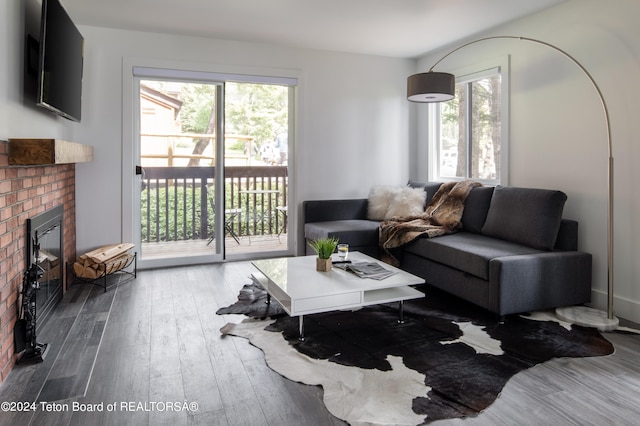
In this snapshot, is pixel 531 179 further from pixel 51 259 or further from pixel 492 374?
pixel 51 259

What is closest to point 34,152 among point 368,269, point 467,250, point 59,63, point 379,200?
point 59,63

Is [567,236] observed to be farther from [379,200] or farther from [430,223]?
[379,200]

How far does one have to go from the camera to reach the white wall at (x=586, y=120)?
10.2ft

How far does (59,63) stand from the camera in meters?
→ 2.90

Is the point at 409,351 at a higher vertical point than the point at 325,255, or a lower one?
lower

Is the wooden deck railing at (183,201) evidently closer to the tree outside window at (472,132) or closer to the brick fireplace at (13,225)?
the brick fireplace at (13,225)

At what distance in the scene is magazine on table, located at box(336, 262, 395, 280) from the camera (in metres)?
2.91

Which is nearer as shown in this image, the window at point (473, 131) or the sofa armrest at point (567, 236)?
the sofa armrest at point (567, 236)

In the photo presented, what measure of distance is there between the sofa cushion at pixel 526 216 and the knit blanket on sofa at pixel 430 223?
0.33 meters

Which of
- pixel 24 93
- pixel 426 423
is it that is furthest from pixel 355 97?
pixel 426 423

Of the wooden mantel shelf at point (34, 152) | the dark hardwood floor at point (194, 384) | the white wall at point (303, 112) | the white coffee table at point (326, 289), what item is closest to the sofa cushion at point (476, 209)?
the white coffee table at point (326, 289)

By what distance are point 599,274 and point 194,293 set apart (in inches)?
127

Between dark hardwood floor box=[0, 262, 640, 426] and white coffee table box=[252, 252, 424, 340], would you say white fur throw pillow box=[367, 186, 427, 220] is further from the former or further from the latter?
dark hardwood floor box=[0, 262, 640, 426]

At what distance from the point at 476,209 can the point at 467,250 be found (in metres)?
0.90
